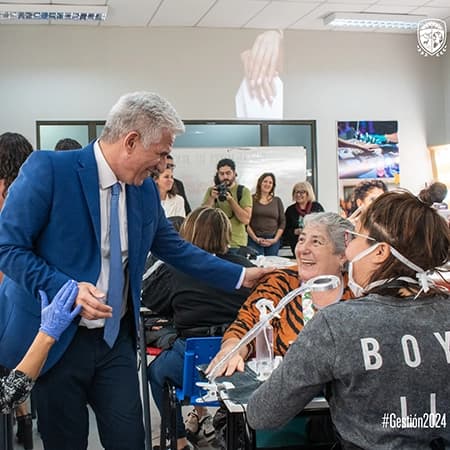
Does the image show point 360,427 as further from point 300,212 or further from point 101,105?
point 101,105

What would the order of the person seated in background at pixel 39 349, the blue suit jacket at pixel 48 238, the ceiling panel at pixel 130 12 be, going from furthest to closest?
the ceiling panel at pixel 130 12 → the blue suit jacket at pixel 48 238 → the person seated in background at pixel 39 349

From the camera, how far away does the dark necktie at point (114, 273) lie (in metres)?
1.95

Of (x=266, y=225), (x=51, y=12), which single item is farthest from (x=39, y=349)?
(x=51, y=12)

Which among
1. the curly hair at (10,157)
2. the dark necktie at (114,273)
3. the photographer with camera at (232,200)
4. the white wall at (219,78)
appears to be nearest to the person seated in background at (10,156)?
the curly hair at (10,157)

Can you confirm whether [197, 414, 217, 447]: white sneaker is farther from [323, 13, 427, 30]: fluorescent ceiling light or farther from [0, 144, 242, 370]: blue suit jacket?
[323, 13, 427, 30]: fluorescent ceiling light

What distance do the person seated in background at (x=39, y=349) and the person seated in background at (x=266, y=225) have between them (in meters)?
5.48

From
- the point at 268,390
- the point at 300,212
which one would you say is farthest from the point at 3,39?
the point at 268,390

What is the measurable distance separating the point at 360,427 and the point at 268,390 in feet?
0.70

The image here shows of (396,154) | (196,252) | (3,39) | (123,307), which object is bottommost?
(123,307)

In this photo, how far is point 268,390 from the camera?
4.75 ft

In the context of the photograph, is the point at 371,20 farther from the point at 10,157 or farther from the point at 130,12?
the point at 10,157

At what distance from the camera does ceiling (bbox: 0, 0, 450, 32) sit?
670 cm

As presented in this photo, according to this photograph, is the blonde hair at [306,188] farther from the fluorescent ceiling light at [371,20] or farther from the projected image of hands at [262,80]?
the fluorescent ceiling light at [371,20]

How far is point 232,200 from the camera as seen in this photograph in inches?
262
